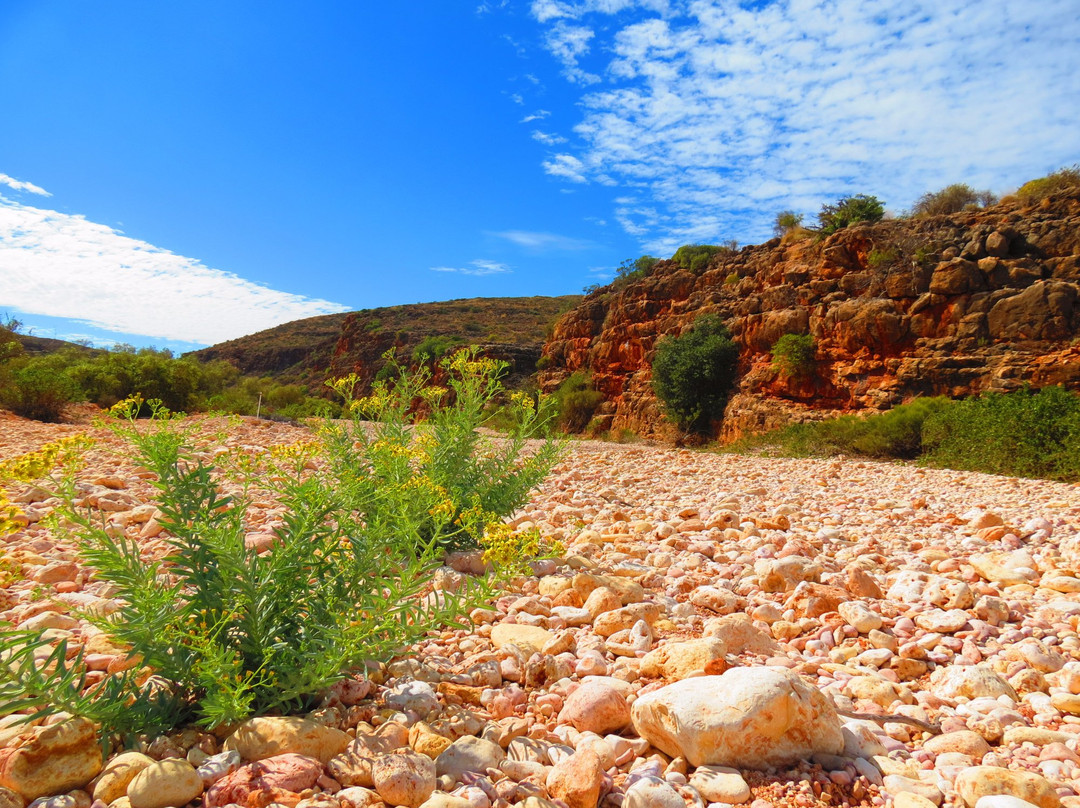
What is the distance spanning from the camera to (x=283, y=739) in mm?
1960

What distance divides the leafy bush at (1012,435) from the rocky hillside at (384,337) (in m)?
24.4

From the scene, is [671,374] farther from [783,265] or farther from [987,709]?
[987,709]

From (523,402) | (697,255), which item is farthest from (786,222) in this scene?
(523,402)

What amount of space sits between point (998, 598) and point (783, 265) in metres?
19.3

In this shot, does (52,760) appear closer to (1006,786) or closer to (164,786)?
(164,786)

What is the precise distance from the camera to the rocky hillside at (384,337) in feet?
139

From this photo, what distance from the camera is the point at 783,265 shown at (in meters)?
20.9

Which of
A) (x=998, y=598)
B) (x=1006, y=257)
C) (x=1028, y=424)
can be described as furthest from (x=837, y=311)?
(x=998, y=598)

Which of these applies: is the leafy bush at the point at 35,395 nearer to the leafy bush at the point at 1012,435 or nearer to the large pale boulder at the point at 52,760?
the large pale boulder at the point at 52,760

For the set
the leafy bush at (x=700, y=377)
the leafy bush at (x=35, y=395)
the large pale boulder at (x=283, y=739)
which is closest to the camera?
the large pale boulder at (x=283, y=739)

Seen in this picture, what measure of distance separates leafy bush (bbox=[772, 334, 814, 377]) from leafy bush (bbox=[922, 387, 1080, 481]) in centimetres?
527

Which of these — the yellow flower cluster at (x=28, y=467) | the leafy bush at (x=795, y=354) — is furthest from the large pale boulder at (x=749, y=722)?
the leafy bush at (x=795, y=354)

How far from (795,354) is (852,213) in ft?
20.1

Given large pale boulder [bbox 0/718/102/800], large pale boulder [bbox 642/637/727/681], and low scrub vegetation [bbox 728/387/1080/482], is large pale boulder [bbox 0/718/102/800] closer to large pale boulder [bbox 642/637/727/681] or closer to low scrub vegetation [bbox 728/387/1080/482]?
large pale boulder [bbox 642/637/727/681]
